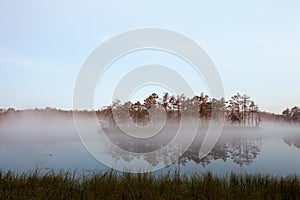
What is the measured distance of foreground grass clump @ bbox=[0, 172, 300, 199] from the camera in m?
4.19

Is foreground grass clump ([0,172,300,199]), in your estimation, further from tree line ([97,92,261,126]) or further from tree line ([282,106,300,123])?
tree line ([282,106,300,123])

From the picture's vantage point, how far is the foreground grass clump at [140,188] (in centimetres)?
419

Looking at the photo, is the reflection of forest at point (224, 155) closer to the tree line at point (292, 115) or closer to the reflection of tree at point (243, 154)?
the reflection of tree at point (243, 154)

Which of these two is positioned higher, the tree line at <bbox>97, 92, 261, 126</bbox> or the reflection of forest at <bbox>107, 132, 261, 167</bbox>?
the tree line at <bbox>97, 92, 261, 126</bbox>

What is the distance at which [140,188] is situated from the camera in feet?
15.1

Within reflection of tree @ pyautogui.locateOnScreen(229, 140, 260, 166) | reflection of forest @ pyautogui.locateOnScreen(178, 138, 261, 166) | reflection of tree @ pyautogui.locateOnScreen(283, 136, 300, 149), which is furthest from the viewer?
reflection of tree @ pyautogui.locateOnScreen(283, 136, 300, 149)

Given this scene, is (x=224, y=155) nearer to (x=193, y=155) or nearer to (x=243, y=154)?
(x=243, y=154)

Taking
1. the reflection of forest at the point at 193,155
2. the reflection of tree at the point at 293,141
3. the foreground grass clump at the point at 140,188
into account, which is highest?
the foreground grass clump at the point at 140,188

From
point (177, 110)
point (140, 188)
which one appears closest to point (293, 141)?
point (177, 110)

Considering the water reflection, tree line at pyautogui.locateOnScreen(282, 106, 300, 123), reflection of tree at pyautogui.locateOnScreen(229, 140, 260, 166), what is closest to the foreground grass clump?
the water reflection

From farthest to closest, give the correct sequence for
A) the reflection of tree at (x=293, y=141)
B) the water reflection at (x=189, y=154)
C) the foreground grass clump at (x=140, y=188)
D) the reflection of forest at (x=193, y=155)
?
the reflection of tree at (x=293, y=141), the reflection of forest at (x=193, y=155), the water reflection at (x=189, y=154), the foreground grass clump at (x=140, y=188)

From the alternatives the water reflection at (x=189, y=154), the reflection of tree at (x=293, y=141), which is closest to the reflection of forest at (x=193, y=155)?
the water reflection at (x=189, y=154)

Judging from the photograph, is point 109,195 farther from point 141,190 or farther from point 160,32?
point 160,32

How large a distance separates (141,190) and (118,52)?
13.1ft
